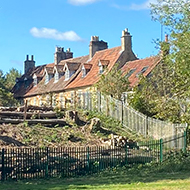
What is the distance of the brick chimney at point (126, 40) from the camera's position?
151ft

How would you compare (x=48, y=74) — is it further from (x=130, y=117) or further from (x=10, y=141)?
(x=10, y=141)

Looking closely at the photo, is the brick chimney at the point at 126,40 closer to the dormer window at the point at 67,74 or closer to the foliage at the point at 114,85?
the dormer window at the point at 67,74

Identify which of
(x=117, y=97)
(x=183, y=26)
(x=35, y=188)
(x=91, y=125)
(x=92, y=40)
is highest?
(x=92, y=40)

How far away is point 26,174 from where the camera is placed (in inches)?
691

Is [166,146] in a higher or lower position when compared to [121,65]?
lower

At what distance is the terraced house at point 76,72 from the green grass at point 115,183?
21.5m

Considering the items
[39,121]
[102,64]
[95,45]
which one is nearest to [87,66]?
[102,64]

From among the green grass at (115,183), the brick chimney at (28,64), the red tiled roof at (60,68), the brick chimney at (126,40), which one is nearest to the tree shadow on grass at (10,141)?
the green grass at (115,183)

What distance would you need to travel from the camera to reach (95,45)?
177 feet

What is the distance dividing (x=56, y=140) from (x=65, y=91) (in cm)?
2671

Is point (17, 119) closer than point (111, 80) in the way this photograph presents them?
Yes

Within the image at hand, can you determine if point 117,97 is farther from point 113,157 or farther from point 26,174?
point 26,174

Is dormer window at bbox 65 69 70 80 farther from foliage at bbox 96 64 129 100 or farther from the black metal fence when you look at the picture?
the black metal fence

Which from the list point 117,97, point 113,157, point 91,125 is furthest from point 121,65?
point 113,157
